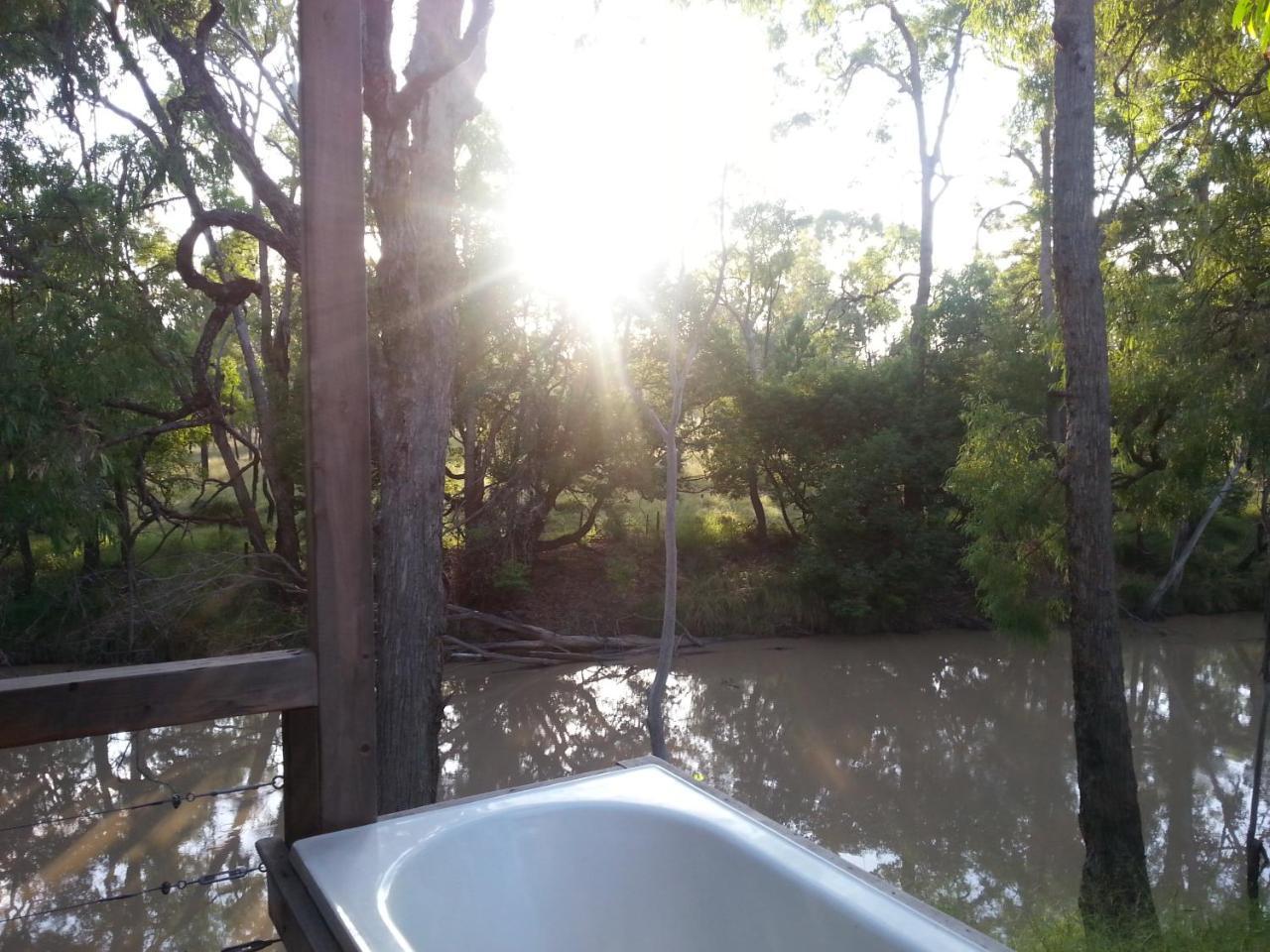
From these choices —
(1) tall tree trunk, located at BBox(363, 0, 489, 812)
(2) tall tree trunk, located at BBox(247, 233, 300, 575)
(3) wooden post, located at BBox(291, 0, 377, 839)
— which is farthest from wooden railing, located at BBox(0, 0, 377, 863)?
(2) tall tree trunk, located at BBox(247, 233, 300, 575)

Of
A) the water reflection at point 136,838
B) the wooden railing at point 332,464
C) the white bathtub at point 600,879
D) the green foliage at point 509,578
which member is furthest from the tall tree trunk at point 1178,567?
the wooden railing at point 332,464

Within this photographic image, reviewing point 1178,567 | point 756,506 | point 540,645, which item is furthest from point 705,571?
point 1178,567

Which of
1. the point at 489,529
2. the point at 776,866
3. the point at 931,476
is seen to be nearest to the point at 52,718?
the point at 776,866

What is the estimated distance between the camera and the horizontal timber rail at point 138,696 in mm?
1663

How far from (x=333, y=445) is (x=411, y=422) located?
2.68 metres

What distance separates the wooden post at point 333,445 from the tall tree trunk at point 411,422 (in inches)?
99.4

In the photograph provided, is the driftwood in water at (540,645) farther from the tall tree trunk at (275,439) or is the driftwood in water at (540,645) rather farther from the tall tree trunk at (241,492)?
the tall tree trunk at (241,492)

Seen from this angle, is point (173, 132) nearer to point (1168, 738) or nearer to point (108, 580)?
point (108, 580)

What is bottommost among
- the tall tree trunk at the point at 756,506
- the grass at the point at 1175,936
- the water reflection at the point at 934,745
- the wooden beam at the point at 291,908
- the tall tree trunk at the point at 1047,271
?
the water reflection at the point at 934,745

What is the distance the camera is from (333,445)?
6.69ft

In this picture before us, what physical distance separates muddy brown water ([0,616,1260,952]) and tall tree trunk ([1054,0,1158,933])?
2.96 ft

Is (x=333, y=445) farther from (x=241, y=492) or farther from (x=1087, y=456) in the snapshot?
(x=241, y=492)

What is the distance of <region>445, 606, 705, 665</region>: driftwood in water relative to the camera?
960 cm

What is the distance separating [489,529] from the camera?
10.5 m
